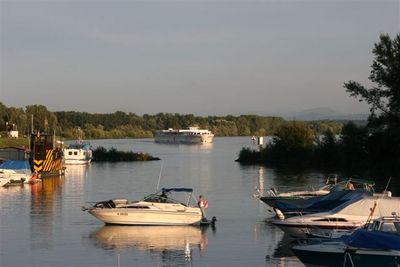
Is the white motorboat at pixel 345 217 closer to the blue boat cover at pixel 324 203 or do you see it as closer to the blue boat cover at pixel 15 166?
the blue boat cover at pixel 324 203

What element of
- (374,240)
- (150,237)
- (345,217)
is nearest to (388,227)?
(374,240)

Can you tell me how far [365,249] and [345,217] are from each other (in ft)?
25.8

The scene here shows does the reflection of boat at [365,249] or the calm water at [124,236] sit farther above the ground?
the reflection of boat at [365,249]

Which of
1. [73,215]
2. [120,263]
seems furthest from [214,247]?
[73,215]

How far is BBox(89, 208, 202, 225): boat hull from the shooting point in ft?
112

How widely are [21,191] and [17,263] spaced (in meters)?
29.1

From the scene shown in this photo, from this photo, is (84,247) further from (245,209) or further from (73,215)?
(245,209)

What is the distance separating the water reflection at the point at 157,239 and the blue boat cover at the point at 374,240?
741 centimetres

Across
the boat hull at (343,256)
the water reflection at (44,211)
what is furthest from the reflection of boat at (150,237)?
the boat hull at (343,256)

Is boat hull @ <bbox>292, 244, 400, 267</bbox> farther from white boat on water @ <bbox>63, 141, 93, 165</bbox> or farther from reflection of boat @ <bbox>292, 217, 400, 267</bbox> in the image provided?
white boat on water @ <bbox>63, 141, 93, 165</bbox>

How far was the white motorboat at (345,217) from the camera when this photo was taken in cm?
2819

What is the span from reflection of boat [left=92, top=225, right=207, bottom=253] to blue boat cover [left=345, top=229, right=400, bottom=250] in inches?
363

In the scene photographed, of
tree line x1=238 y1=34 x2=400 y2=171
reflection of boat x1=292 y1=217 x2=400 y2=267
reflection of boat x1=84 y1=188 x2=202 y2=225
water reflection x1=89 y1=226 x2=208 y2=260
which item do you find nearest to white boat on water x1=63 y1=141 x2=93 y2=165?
tree line x1=238 y1=34 x2=400 y2=171

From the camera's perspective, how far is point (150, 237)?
1238 inches
